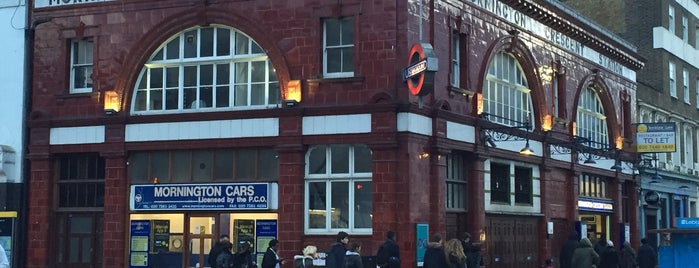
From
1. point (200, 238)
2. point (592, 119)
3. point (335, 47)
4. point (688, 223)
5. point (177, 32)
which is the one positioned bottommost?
point (200, 238)

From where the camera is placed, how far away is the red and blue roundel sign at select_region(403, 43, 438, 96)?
81.7 ft

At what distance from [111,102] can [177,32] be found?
262cm

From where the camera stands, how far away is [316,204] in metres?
27.5

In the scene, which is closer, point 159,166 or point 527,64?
point 159,166

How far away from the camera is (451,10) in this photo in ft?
95.8

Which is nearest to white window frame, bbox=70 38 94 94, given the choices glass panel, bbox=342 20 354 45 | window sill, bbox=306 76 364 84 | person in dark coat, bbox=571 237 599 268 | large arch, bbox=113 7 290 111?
large arch, bbox=113 7 290 111

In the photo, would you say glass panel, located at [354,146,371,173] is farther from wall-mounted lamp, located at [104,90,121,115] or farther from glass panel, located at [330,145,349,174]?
wall-mounted lamp, located at [104,90,121,115]

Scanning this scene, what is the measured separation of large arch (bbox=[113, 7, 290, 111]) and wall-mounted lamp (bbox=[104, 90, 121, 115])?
4.7 inches

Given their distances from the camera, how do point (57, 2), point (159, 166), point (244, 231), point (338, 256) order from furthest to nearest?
point (57, 2), point (159, 166), point (244, 231), point (338, 256)

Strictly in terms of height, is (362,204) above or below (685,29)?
below

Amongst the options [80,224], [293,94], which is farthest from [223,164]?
[80,224]

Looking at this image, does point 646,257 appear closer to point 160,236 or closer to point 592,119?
point 592,119

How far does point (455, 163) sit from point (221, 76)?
22.3 feet

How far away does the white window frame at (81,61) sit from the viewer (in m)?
30.2
